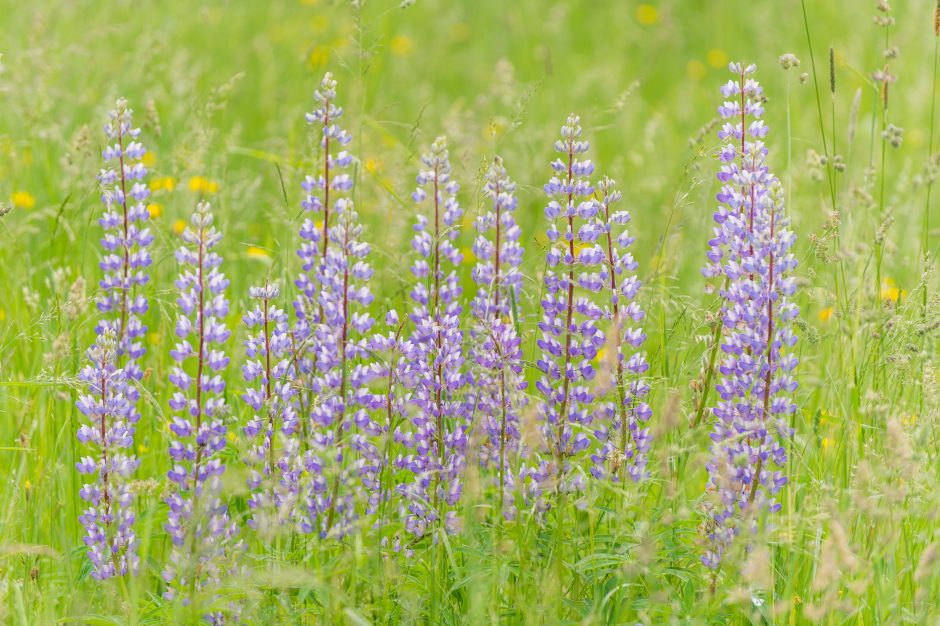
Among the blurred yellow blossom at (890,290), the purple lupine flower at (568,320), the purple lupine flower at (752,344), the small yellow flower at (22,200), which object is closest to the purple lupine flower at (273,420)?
the purple lupine flower at (568,320)

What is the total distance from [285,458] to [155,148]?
126 inches

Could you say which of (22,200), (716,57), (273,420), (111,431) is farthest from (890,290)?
(716,57)

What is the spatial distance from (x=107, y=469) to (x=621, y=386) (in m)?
1.08

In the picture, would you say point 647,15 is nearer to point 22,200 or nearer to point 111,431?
point 22,200

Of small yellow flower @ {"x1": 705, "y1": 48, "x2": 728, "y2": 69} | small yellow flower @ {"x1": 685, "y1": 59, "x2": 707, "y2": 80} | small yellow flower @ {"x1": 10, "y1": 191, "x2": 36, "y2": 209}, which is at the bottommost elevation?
small yellow flower @ {"x1": 10, "y1": 191, "x2": 36, "y2": 209}

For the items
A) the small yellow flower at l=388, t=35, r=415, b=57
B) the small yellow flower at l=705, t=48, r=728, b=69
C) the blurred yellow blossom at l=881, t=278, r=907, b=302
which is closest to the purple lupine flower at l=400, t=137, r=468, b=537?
the blurred yellow blossom at l=881, t=278, r=907, b=302

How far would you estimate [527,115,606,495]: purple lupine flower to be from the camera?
258cm

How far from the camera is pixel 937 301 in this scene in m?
2.73

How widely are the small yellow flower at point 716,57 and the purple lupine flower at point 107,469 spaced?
21.1 feet

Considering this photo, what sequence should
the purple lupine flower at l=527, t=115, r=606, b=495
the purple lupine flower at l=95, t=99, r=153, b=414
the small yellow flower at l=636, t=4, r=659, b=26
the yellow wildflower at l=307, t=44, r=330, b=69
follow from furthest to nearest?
the small yellow flower at l=636, t=4, r=659, b=26 < the yellow wildflower at l=307, t=44, r=330, b=69 < the purple lupine flower at l=95, t=99, r=153, b=414 < the purple lupine flower at l=527, t=115, r=606, b=495

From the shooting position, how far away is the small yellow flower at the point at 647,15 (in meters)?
9.12

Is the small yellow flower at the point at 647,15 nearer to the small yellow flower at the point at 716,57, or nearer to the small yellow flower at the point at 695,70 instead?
the small yellow flower at the point at 716,57

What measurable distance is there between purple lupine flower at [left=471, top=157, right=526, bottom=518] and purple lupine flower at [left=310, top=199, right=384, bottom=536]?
22 cm

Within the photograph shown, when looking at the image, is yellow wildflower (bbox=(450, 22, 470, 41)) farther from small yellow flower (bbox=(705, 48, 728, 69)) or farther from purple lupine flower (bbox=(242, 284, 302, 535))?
purple lupine flower (bbox=(242, 284, 302, 535))
